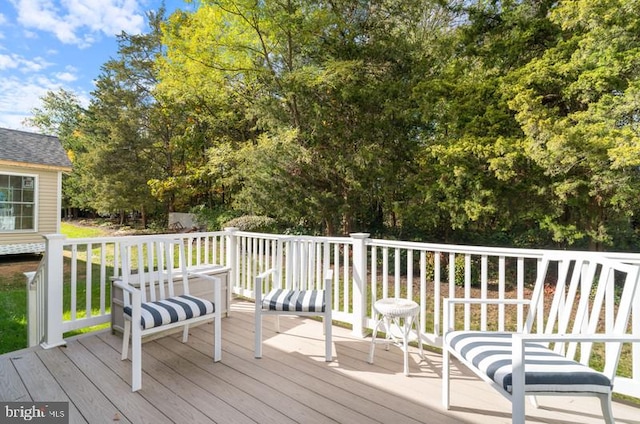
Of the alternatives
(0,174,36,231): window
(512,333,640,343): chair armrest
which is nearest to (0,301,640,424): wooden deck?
(512,333,640,343): chair armrest

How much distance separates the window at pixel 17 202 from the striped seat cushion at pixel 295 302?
9.61 metres

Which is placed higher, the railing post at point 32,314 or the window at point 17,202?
the window at point 17,202

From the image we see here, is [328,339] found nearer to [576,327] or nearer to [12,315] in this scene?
[576,327]

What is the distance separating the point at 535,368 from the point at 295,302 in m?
1.74

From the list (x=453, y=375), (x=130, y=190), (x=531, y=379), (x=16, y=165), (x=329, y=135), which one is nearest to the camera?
(x=531, y=379)

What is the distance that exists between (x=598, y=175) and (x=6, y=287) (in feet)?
35.6

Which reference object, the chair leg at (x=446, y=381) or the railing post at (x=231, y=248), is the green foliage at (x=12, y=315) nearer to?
the railing post at (x=231, y=248)

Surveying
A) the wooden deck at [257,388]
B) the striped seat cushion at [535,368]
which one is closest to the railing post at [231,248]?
the wooden deck at [257,388]

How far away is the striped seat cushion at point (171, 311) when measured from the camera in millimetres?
2516

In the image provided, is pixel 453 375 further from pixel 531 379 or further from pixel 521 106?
pixel 521 106

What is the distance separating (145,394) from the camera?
2.29 metres

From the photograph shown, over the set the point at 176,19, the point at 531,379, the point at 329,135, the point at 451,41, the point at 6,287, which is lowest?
the point at 6,287

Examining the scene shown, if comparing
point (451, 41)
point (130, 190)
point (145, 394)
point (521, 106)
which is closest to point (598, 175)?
point (521, 106)

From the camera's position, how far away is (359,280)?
341 cm
